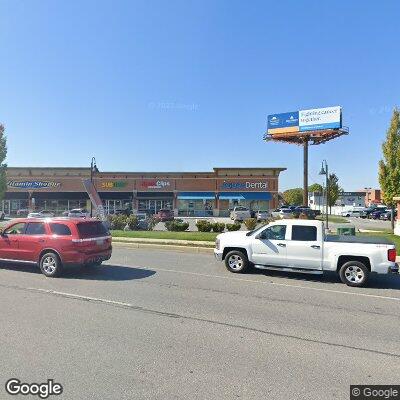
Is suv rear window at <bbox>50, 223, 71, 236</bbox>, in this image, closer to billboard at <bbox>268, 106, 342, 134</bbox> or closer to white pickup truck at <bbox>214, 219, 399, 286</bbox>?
white pickup truck at <bbox>214, 219, 399, 286</bbox>

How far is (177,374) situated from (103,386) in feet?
2.76

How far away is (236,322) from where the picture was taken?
6.29m

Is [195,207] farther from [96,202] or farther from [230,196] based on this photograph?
[96,202]

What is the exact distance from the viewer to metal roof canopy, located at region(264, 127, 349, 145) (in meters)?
48.9

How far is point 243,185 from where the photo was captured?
56688 mm

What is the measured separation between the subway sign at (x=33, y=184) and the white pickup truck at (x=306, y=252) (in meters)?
51.1

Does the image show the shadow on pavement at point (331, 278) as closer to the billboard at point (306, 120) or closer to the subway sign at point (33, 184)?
the billboard at point (306, 120)

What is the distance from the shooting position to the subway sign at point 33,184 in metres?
56.8

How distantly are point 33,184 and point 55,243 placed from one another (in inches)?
2030

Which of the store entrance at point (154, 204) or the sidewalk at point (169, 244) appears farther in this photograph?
the store entrance at point (154, 204)

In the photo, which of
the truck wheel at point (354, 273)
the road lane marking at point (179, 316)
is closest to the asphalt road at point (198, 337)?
the road lane marking at point (179, 316)

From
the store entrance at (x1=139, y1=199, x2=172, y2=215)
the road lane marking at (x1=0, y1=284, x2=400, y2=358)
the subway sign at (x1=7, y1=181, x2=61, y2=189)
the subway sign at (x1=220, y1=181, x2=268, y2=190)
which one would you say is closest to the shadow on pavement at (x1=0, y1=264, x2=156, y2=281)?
the road lane marking at (x1=0, y1=284, x2=400, y2=358)

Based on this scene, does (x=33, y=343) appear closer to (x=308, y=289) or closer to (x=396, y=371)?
(x=396, y=371)

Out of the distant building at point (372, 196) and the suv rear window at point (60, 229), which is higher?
the distant building at point (372, 196)
